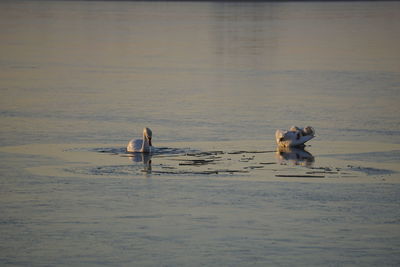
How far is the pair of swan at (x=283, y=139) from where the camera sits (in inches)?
659

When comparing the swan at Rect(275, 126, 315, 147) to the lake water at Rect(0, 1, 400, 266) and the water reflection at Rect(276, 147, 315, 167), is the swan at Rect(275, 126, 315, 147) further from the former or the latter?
the lake water at Rect(0, 1, 400, 266)

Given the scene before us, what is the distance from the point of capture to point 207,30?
162ft

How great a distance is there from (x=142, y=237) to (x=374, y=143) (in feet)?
22.4

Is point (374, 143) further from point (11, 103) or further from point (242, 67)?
point (242, 67)

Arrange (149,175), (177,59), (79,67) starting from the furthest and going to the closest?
(177,59)
(79,67)
(149,175)

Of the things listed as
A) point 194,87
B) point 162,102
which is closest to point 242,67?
point 194,87

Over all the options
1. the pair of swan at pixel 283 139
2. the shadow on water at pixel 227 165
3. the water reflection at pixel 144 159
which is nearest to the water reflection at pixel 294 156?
the shadow on water at pixel 227 165

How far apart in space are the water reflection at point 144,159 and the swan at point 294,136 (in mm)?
2114

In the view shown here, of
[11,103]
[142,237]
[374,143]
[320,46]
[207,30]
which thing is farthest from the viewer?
[207,30]

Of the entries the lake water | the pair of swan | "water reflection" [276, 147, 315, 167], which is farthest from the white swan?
"water reflection" [276, 147, 315, 167]

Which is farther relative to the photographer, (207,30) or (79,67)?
(207,30)

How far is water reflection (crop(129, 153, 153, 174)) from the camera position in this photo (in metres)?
15.8

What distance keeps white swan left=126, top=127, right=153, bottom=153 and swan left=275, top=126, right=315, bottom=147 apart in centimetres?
208

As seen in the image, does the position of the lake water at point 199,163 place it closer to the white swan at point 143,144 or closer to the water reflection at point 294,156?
the water reflection at point 294,156
